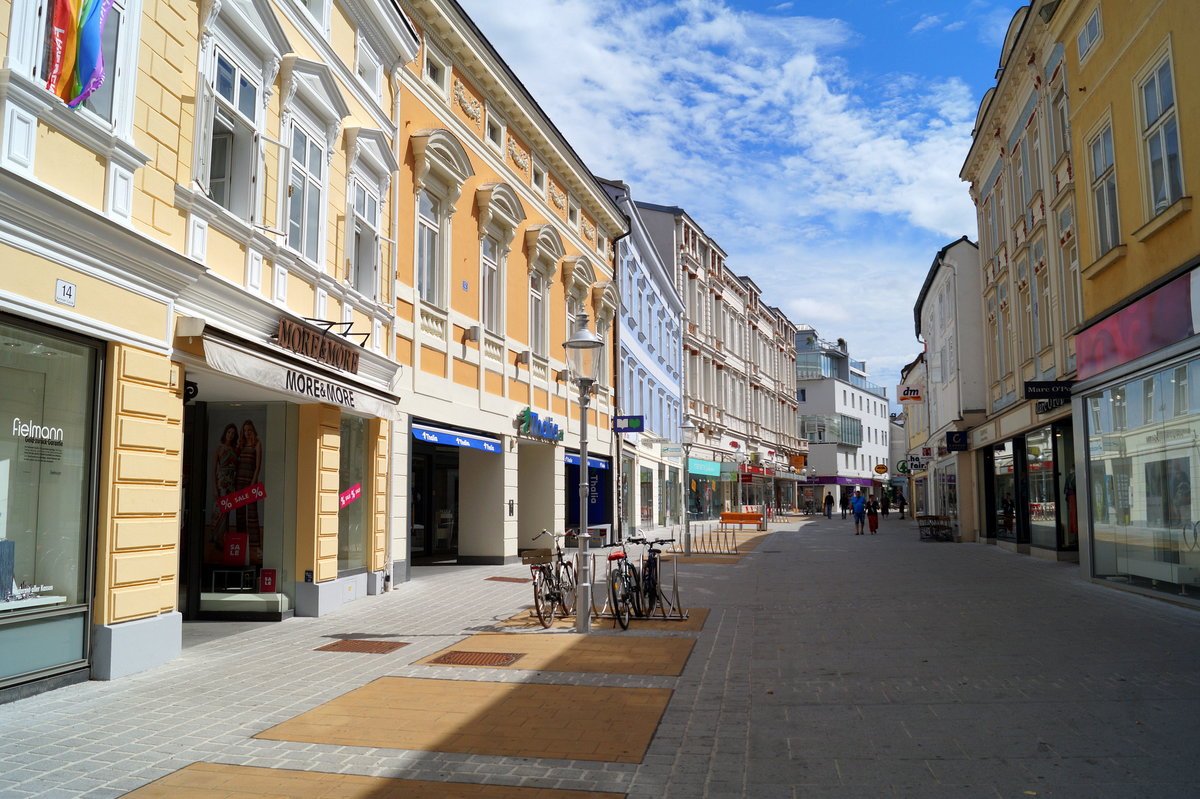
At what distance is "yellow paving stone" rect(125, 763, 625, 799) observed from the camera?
16.6 feet

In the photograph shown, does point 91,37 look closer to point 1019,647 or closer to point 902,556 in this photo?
point 1019,647

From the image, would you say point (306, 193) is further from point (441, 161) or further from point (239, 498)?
point (441, 161)

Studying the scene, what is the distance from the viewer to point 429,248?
1698 cm

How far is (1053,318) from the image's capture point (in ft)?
65.5

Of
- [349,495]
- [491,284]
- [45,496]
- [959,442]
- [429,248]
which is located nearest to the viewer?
[45,496]

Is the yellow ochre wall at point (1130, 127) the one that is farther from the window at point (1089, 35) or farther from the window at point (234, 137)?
the window at point (234, 137)

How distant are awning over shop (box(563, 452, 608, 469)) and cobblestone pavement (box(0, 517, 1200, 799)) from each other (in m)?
11.4

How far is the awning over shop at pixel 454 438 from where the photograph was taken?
52.1 ft

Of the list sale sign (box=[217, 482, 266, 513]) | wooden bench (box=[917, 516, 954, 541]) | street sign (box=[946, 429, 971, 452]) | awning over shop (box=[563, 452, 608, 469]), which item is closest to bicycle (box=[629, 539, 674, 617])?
sale sign (box=[217, 482, 266, 513])

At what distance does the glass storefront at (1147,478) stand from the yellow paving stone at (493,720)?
796cm

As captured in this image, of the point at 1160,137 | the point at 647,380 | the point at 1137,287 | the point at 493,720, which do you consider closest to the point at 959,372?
the point at 647,380

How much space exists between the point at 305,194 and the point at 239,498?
3901mm

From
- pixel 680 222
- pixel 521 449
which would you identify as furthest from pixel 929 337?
pixel 521 449

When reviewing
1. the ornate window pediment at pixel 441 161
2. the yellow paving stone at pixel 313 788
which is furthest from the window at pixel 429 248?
the yellow paving stone at pixel 313 788
